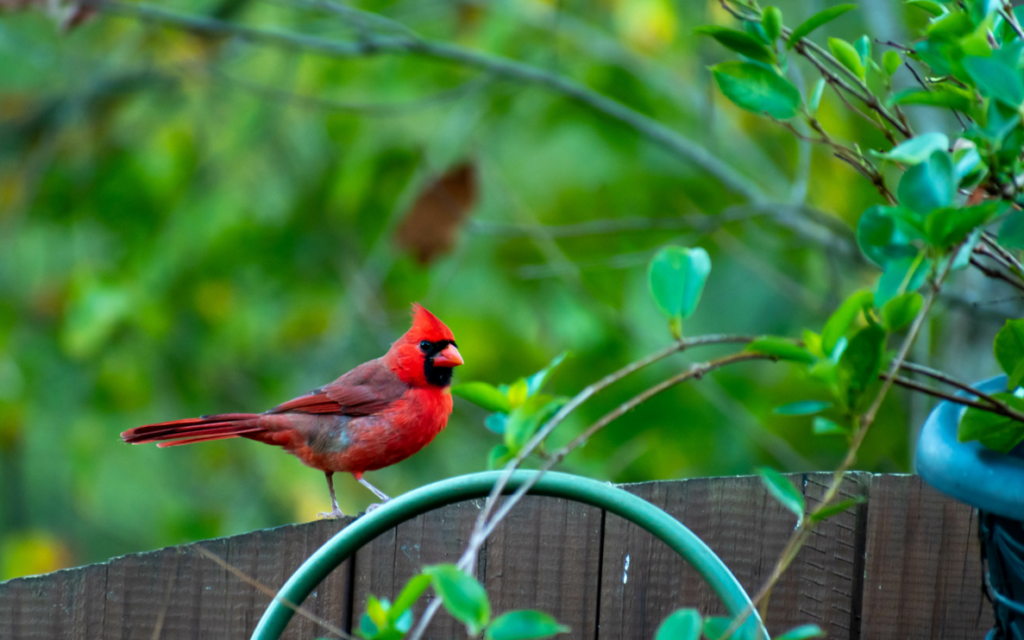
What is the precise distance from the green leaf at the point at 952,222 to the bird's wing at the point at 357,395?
1393mm

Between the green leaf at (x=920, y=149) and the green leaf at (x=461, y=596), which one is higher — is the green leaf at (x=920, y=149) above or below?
above

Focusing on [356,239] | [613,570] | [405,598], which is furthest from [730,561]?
[356,239]

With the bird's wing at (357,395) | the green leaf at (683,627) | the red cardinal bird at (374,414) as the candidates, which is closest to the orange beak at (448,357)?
the red cardinal bird at (374,414)

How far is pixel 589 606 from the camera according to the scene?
60.9 inches

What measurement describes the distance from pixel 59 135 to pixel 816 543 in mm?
3930

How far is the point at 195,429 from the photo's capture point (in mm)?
1917

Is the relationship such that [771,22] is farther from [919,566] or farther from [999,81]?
[919,566]

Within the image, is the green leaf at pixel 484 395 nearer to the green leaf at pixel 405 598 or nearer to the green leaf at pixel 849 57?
the green leaf at pixel 405 598

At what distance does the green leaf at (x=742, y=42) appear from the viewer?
115cm

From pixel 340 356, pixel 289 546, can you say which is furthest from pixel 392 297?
pixel 289 546

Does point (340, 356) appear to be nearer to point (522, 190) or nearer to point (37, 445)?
point (522, 190)

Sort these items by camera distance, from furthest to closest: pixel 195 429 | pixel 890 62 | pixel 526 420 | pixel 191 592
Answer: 1. pixel 195 429
2. pixel 191 592
3. pixel 890 62
4. pixel 526 420

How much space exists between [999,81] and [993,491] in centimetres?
46

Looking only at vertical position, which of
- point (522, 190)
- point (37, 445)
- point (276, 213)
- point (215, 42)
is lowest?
point (37, 445)
